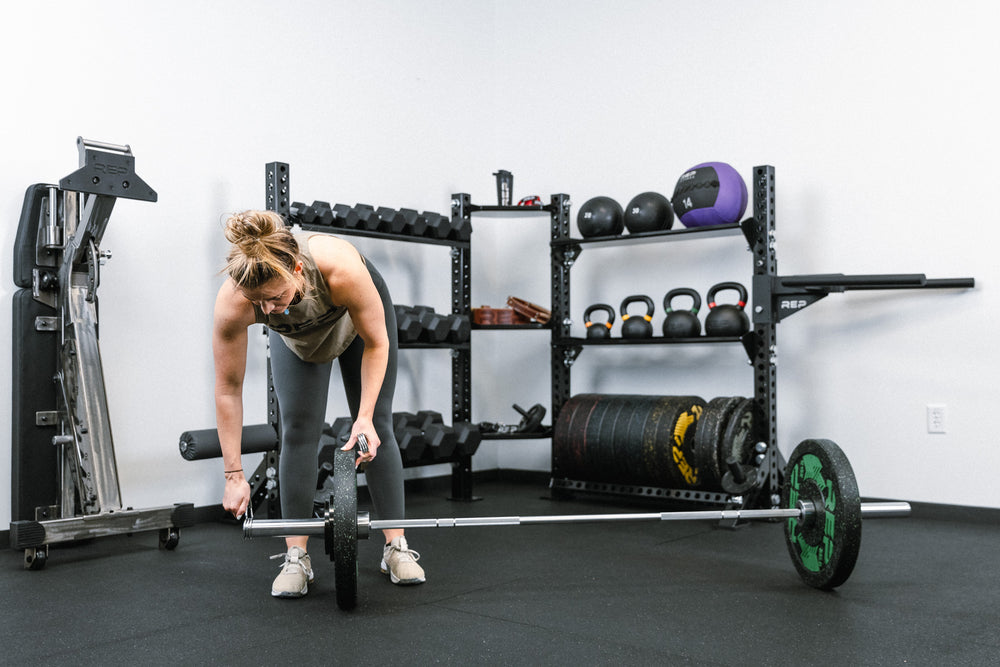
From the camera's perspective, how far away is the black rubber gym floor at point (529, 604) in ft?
5.45

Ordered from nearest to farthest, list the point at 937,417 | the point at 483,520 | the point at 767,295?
the point at 483,520, the point at 767,295, the point at 937,417

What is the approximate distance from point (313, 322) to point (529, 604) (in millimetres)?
784

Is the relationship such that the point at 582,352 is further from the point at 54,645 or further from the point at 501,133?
the point at 54,645

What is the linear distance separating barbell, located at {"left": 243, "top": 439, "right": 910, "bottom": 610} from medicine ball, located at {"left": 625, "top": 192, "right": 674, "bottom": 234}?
1.37 m

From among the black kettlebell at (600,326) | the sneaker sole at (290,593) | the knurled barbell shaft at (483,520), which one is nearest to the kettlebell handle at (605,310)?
the black kettlebell at (600,326)

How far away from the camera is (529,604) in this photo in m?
2.00

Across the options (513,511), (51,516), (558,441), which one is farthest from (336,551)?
(558,441)

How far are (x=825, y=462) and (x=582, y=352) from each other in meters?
2.06

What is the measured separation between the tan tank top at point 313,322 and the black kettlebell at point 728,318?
1635 millimetres

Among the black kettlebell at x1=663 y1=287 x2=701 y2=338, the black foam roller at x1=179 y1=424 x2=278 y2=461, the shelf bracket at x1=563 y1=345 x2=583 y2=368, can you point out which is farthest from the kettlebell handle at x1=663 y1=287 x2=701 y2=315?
the black foam roller at x1=179 y1=424 x2=278 y2=461

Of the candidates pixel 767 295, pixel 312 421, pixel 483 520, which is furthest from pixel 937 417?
pixel 312 421

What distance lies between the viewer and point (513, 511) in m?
3.36

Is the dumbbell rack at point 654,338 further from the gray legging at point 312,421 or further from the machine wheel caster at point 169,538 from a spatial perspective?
the gray legging at point 312,421

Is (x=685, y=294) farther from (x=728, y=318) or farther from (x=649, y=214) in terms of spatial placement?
(x=649, y=214)
